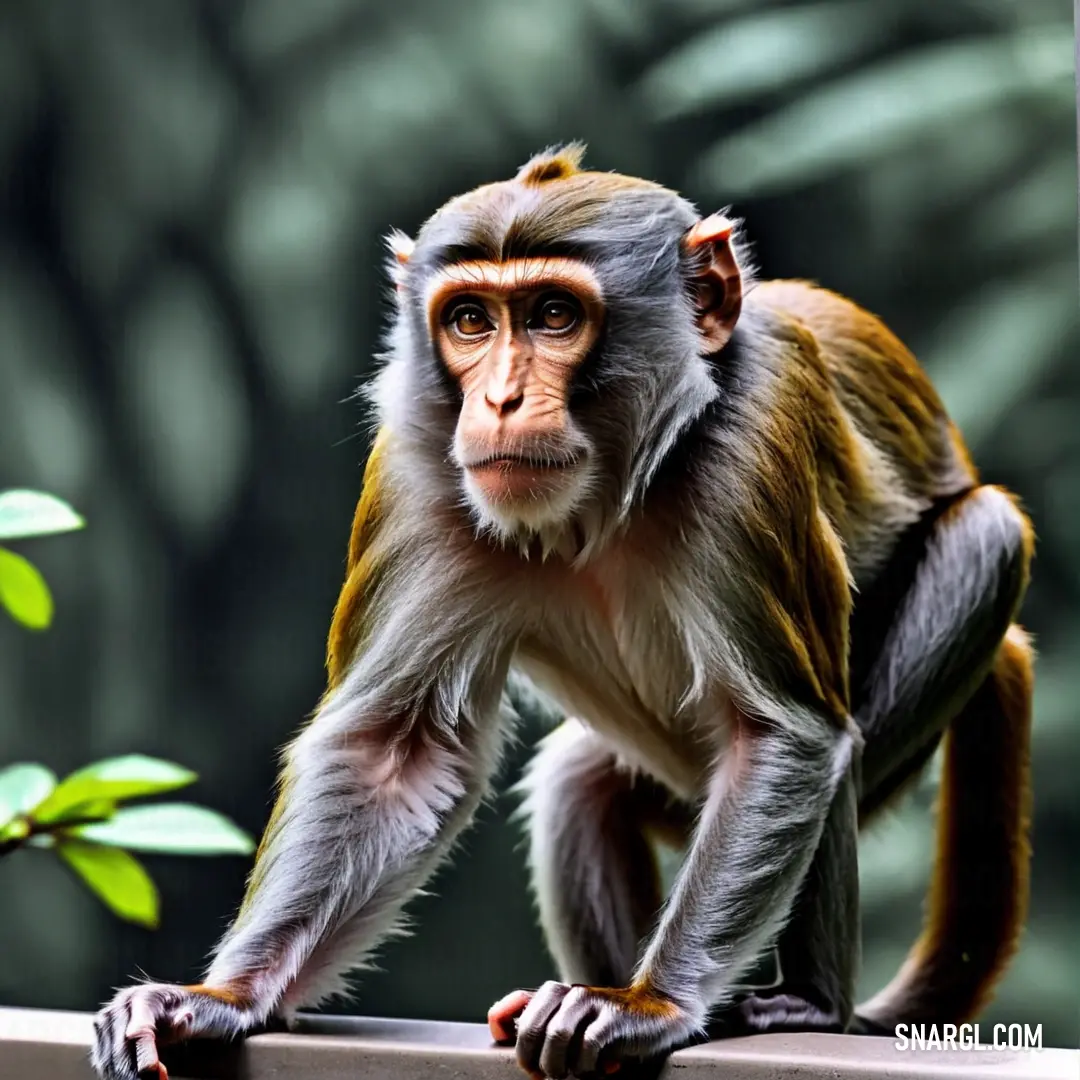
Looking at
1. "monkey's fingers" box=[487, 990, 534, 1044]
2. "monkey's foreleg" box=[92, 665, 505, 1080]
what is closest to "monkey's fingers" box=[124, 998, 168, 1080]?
"monkey's foreleg" box=[92, 665, 505, 1080]

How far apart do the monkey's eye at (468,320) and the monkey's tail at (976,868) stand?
1.60 meters

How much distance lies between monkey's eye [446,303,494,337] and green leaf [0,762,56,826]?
4.39 ft

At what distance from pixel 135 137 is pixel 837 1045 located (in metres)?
3.62

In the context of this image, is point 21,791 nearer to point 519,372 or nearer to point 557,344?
point 519,372

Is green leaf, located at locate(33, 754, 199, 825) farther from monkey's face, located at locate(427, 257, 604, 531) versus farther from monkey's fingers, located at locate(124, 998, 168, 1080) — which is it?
monkey's face, located at locate(427, 257, 604, 531)

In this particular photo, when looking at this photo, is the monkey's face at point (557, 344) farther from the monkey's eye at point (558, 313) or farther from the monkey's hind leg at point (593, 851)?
the monkey's hind leg at point (593, 851)

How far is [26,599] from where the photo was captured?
6.47ft

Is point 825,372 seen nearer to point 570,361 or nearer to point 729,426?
point 729,426

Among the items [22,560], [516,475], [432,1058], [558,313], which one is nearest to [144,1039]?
[432,1058]

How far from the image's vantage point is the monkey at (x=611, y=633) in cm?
282

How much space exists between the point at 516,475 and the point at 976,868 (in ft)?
5.44

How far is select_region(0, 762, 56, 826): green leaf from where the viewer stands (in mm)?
1782

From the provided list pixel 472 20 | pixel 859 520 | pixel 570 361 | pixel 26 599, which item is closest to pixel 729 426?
pixel 570 361

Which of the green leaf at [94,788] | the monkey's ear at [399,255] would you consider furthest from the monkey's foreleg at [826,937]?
the green leaf at [94,788]
